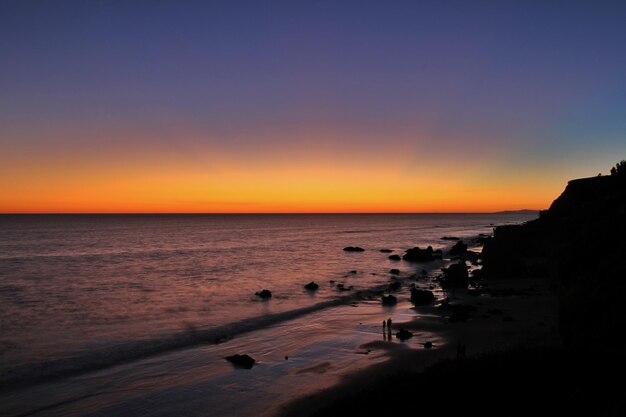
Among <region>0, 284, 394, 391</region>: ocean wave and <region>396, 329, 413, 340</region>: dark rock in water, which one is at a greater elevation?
→ <region>396, 329, 413, 340</region>: dark rock in water

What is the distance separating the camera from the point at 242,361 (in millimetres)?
22312

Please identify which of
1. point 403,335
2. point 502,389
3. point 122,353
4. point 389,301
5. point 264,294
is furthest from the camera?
point 264,294

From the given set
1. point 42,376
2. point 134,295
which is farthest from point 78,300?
point 42,376

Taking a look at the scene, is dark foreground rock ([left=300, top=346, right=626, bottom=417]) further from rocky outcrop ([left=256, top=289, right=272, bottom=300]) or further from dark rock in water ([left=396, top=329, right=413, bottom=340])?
rocky outcrop ([left=256, top=289, right=272, bottom=300])

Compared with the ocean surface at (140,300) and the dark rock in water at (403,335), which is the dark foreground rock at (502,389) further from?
the ocean surface at (140,300)

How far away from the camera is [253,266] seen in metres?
68.8

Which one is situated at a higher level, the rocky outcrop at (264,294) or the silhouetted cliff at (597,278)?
the silhouetted cliff at (597,278)

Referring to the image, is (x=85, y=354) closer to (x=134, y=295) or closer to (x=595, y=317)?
(x=134, y=295)

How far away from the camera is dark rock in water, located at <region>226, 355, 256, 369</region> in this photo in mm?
22016

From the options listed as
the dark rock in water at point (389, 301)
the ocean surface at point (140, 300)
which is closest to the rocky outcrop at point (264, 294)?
the ocean surface at point (140, 300)

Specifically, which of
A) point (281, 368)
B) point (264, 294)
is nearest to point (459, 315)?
point (281, 368)

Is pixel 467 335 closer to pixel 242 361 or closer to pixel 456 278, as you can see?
pixel 242 361

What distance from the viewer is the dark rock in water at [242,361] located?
22.0 meters

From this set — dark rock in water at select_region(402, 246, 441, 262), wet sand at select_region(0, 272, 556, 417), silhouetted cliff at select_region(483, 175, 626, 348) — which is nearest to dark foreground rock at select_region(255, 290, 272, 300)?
wet sand at select_region(0, 272, 556, 417)
